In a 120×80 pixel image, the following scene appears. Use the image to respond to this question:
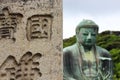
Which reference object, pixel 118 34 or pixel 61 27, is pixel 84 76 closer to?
pixel 61 27

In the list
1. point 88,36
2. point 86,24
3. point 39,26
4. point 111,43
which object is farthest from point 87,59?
point 111,43

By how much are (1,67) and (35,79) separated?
1.05 ft

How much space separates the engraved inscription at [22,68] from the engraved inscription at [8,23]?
0.69 ft

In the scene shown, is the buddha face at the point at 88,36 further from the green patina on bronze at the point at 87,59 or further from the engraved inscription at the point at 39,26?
→ the engraved inscription at the point at 39,26

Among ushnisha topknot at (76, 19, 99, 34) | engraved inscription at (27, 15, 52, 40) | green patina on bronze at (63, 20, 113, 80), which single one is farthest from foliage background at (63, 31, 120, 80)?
engraved inscription at (27, 15, 52, 40)

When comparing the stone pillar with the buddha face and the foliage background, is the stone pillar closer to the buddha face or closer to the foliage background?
the buddha face

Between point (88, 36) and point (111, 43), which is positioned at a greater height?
point (88, 36)

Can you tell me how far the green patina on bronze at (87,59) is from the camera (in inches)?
346

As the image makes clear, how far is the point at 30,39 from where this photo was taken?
18.7 ft

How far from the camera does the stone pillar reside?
18.6ft

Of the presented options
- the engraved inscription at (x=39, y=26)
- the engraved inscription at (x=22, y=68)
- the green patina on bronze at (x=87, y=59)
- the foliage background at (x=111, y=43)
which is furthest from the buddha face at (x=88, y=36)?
the foliage background at (x=111, y=43)

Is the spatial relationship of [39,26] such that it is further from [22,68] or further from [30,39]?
[22,68]

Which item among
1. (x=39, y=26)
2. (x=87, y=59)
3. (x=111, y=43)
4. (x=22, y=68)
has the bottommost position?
(x=111, y=43)

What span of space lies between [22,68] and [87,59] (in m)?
3.35
